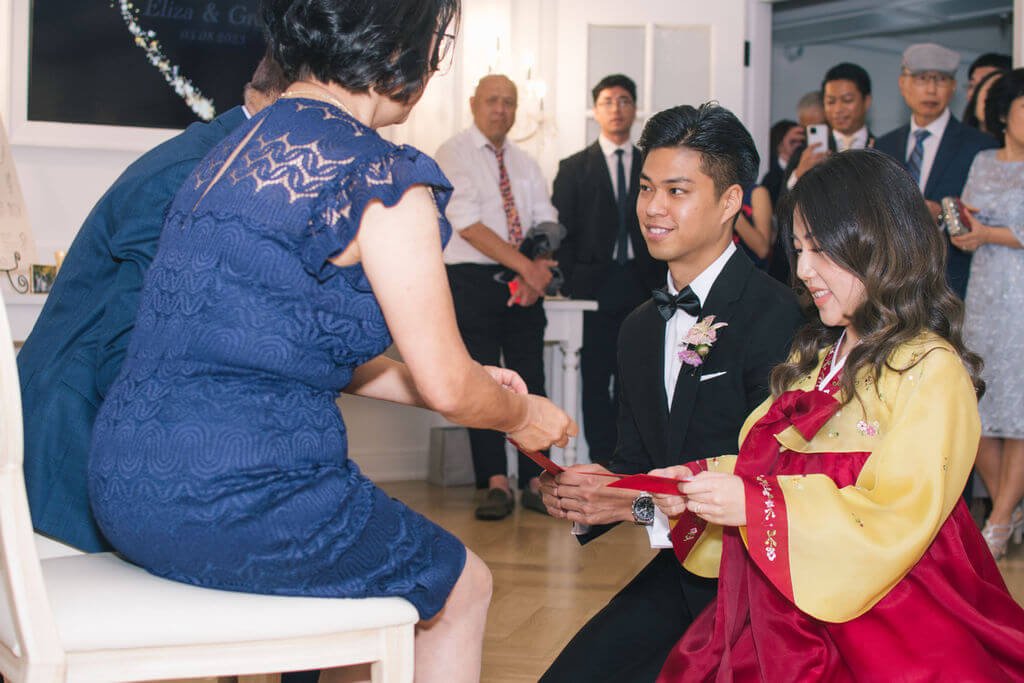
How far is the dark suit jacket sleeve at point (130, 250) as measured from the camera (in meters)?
1.68

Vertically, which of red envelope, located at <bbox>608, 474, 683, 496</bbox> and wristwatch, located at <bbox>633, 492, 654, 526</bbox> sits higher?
red envelope, located at <bbox>608, 474, 683, 496</bbox>

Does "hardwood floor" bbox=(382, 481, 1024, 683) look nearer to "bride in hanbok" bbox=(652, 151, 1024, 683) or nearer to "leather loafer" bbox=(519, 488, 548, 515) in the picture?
"leather loafer" bbox=(519, 488, 548, 515)

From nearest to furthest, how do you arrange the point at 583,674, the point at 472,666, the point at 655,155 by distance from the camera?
the point at 472,666, the point at 583,674, the point at 655,155

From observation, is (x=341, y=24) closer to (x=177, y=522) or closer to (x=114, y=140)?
(x=177, y=522)

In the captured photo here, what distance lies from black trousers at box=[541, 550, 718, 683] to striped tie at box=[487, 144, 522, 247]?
2935 millimetres

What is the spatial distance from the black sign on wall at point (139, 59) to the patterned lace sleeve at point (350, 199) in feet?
11.8

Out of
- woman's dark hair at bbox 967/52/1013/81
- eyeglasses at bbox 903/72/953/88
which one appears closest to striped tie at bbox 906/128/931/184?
eyeglasses at bbox 903/72/953/88

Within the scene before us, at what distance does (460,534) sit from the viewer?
4293mm

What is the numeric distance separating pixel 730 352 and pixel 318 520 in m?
1.15

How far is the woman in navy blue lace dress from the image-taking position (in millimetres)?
1264

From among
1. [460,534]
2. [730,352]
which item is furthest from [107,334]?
[460,534]

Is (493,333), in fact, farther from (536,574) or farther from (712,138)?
(712,138)

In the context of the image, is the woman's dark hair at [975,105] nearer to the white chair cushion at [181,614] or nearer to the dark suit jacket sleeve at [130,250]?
the dark suit jacket sleeve at [130,250]

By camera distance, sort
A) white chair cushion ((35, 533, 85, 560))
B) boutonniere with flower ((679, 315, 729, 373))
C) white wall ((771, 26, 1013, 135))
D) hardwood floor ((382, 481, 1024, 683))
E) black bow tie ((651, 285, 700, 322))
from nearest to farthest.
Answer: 1. white chair cushion ((35, 533, 85, 560))
2. boutonniere with flower ((679, 315, 729, 373))
3. black bow tie ((651, 285, 700, 322))
4. hardwood floor ((382, 481, 1024, 683))
5. white wall ((771, 26, 1013, 135))
